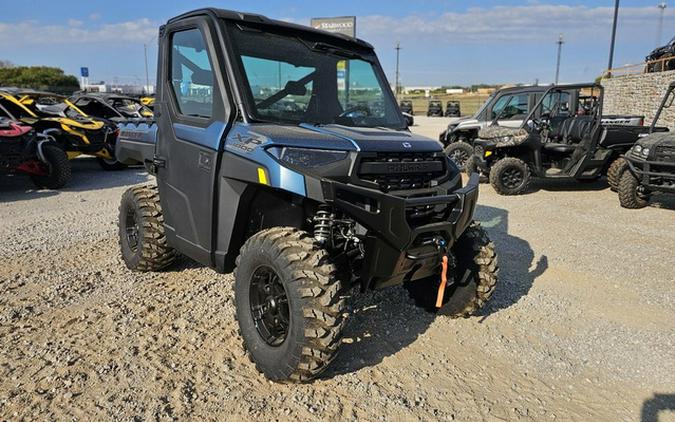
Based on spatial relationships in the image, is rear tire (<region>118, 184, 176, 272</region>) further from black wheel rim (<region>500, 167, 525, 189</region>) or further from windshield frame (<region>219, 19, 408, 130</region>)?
black wheel rim (<region>500, 167, 525, 189</region>)

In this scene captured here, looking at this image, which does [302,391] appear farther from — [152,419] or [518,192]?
[518,192]

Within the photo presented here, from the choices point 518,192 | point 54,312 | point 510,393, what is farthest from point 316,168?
point 518,192

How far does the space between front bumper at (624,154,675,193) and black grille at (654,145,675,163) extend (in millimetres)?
90

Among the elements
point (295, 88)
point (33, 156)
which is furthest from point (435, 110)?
point (295, 88)

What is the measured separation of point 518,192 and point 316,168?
7.96m

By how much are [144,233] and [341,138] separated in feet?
7.89

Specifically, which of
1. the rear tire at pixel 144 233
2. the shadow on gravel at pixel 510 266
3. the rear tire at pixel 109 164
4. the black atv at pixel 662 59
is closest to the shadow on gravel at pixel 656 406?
the shadow on gravel at pixel 510 266

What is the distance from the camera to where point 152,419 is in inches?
109

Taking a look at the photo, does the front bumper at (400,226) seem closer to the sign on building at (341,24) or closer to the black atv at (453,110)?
the sign on building at (341,24)

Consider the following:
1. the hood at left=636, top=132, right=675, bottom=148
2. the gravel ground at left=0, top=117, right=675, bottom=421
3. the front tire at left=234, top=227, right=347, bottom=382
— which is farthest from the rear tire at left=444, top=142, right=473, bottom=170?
the front tire at left=234, top=227, right=347, bottom=382

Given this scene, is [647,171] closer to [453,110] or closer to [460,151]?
[460,151]

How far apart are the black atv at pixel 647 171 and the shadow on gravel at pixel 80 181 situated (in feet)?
32.0

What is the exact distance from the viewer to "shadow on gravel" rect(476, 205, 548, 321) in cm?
465

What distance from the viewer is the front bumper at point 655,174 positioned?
26.6 feet
